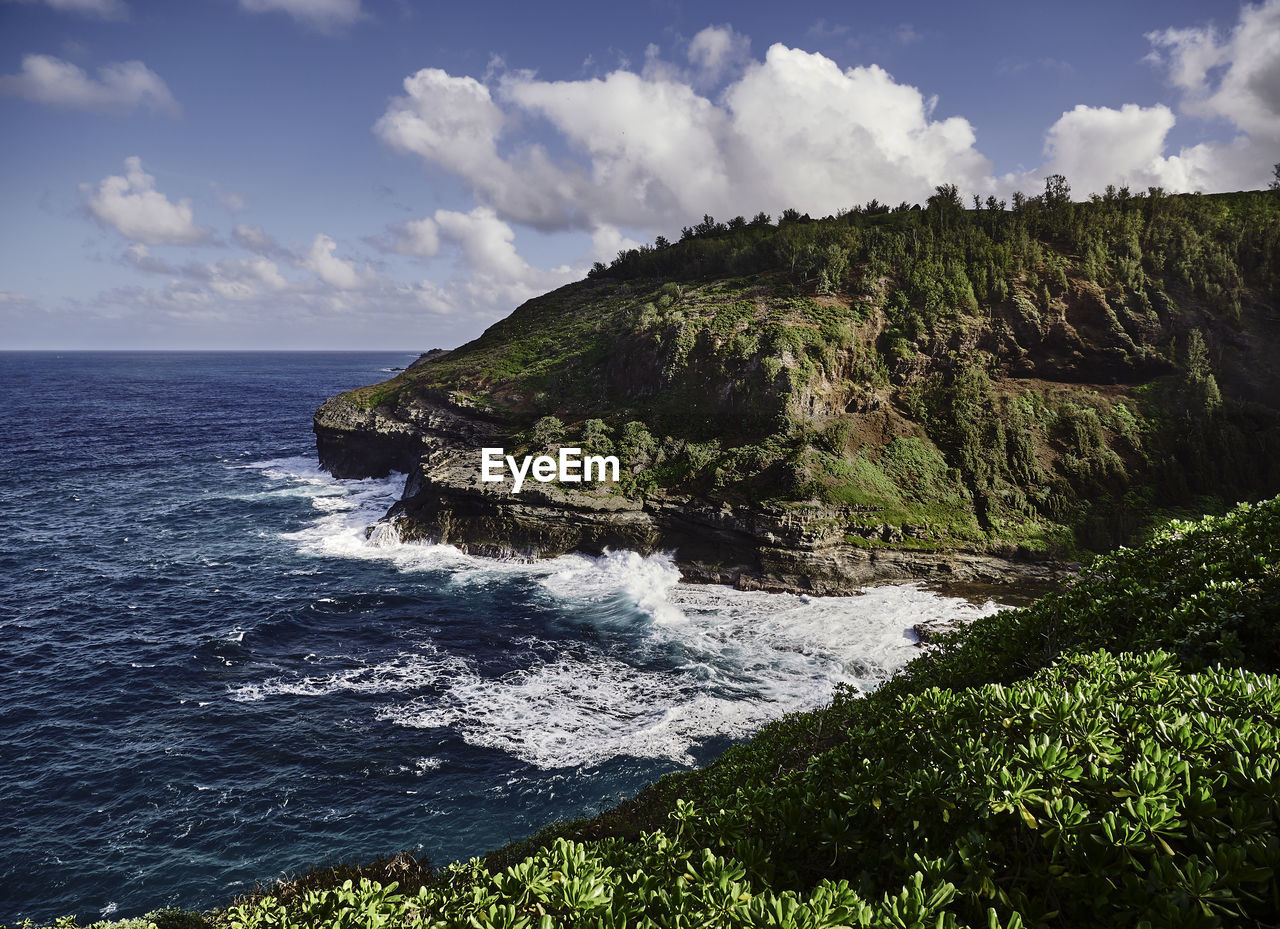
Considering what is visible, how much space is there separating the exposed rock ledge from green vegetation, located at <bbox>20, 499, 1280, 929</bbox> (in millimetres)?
25629

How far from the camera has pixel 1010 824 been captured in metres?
5.46

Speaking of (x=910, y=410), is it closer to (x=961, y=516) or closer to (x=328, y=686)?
(x=961, y=516)

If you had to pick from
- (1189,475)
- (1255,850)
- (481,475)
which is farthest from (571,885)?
(1189,475)

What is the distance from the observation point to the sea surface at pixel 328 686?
1858cm

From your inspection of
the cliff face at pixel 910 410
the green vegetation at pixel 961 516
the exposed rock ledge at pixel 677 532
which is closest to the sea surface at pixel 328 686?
the exposed rock ledge at pixel 677 532

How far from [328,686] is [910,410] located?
41795mm

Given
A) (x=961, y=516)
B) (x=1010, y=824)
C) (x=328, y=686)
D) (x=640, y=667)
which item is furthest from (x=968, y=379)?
(x=328, y=686)

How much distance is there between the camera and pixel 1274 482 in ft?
123

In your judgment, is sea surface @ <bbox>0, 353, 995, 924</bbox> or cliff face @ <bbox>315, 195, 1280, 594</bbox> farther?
cliff face @ <bbox>315, 195, 1280, 594</bbox>

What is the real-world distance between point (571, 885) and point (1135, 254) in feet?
209

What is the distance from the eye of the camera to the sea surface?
18.6 m

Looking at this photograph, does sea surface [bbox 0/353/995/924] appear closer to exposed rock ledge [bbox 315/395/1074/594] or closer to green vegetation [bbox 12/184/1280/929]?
exposed rock ledge [bbox 315/395/1074/594]

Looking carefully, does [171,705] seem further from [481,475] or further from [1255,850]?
[1255,850]

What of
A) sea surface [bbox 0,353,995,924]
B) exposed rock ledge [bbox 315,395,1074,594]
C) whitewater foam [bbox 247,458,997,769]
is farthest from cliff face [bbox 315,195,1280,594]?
sea surface [bbox 0,353,995,924]
